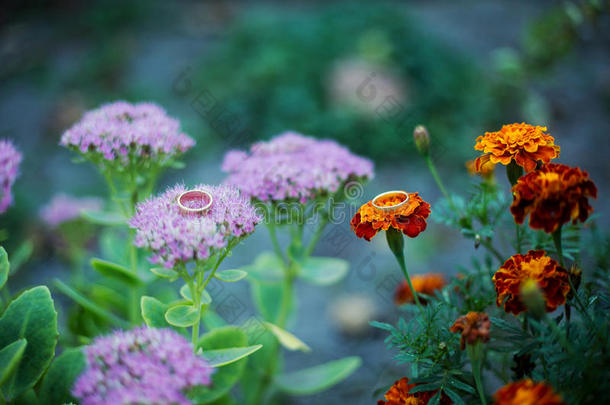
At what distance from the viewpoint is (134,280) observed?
3.33ft

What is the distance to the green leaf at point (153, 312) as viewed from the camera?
32.6 inches

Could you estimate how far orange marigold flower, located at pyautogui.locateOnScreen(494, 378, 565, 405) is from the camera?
0.56 metres

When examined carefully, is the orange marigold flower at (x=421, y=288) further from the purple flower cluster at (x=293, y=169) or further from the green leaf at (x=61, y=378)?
the green leaf at (x=61, y=378)

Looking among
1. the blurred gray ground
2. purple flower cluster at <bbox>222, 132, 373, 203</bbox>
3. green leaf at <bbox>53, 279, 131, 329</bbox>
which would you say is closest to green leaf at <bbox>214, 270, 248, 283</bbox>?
purple flower cluster at <bbox>222, 132, 373, 203</bbox>

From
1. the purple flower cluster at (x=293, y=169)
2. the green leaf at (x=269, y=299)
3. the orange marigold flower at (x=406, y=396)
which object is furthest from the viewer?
the green leaf at (x=269, y=299)

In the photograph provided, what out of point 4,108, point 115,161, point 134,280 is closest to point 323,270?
point 134,280

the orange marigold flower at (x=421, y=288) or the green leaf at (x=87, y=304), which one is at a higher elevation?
the orange marigold flower at (x=421, y=288)

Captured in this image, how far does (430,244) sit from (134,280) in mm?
1443

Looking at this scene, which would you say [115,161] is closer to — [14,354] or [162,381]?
[14,354]

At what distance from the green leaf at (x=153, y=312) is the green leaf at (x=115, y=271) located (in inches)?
6.3

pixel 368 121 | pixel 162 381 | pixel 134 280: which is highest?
pixel 368 121

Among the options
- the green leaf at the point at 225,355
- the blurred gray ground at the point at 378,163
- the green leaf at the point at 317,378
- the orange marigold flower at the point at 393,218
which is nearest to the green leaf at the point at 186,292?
the green leaf at the point at 225,355

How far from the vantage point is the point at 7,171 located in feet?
2.88

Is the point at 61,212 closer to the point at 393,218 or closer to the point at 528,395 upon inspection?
the point at 393,218
